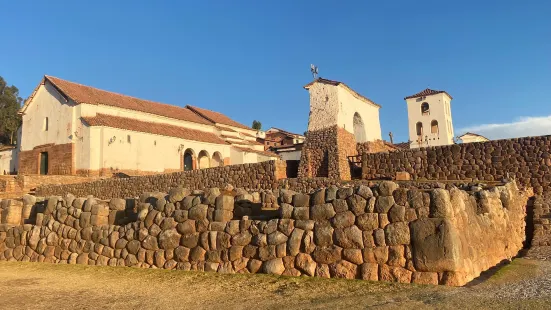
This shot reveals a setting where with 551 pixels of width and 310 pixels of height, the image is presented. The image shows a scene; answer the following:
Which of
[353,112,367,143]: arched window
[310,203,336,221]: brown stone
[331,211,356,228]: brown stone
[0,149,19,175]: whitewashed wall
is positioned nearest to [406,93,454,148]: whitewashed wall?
[353,112,367,143]: arched window

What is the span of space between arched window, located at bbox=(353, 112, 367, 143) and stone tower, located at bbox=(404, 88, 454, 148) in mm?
16315

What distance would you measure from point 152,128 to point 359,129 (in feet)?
57.1

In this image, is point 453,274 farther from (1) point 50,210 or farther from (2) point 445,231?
(1) point 50,210

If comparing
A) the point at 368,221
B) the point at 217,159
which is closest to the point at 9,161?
the point at 217,159

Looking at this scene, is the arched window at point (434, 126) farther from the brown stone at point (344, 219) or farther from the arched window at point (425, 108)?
the brown stone at point (344, 219)

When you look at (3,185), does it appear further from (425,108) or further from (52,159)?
(425,108)

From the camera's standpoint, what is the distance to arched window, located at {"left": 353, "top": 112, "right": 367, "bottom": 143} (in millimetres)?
24453

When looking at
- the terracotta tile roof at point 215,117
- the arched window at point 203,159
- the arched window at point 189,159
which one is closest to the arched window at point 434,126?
the terracotta tile roof at point 215,117

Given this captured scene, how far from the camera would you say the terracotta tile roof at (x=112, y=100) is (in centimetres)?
3198

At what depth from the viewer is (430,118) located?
38719 mm

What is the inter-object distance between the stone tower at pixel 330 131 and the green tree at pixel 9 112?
161 feet

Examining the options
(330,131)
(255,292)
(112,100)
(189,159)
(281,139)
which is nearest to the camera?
(255,292)

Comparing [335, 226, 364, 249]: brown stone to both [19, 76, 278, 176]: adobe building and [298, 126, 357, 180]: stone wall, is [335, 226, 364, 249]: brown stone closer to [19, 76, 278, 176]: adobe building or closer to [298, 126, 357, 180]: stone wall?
[298, 126, 357, 180]: stone wall

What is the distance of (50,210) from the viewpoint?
368 inches
